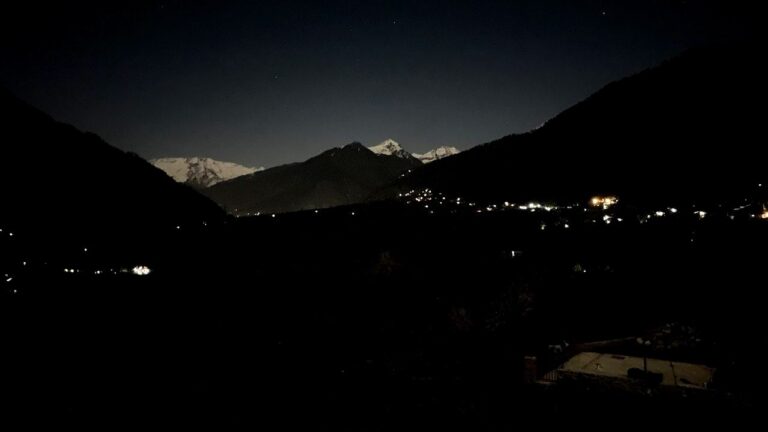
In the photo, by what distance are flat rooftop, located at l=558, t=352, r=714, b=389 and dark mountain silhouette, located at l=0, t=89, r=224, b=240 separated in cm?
4068

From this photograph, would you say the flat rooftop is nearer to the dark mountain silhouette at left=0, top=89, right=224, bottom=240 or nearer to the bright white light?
the bright white light

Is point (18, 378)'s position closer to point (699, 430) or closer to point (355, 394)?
point (355, 394)

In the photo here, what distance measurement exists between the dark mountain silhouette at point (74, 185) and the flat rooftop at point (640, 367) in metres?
40.7

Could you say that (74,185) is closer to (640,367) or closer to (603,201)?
(640,367)

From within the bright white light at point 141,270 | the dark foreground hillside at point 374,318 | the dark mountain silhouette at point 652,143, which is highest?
the dark mountain silhouette at point 652,143

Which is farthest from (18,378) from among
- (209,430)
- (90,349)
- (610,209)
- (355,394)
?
(610,209)

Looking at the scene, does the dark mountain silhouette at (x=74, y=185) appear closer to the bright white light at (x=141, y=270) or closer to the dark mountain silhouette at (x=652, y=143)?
the bright white light at (x=141, y=270)

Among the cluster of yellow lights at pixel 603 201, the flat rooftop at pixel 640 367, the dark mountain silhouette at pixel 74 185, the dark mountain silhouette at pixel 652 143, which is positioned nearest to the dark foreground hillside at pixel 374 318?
the flat rooftop at pixel 640 367

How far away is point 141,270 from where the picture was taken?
40.7m

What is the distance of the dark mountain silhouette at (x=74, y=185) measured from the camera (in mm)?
39750

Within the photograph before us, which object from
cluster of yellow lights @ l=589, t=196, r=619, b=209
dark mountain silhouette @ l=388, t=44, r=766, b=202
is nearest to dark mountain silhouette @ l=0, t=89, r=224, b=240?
dark mountain silhouette @ l=388, t=44, r=766, b=202

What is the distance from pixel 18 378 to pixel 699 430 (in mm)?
27177

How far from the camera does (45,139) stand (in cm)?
5153

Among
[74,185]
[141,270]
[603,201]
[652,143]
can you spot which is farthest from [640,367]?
[652,143]
